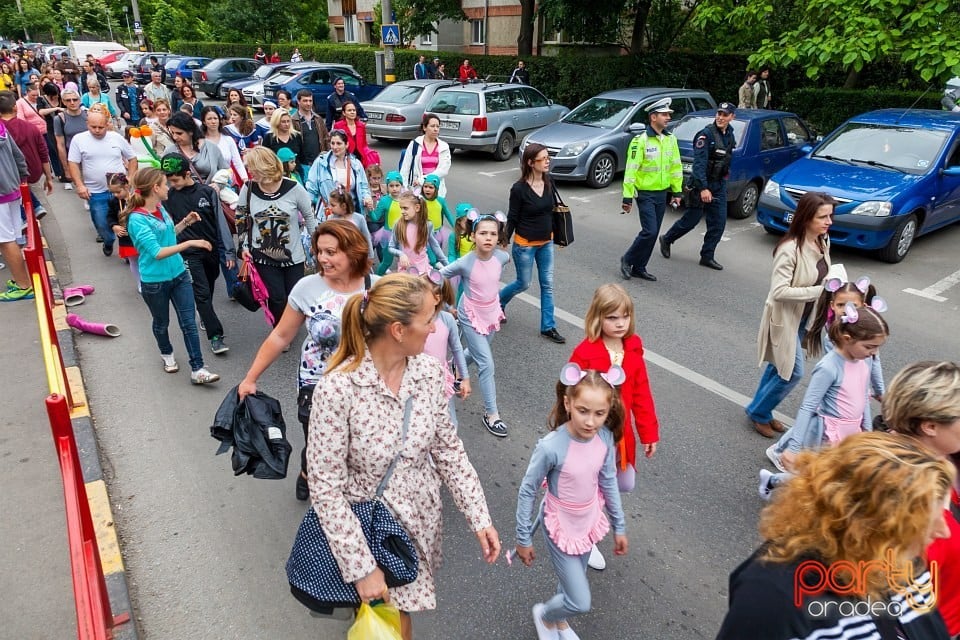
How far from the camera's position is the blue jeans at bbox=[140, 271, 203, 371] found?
5281 millimetres

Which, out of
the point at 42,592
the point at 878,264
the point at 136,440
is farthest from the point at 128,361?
the point at 878,264

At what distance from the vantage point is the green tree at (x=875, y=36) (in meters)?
10.7

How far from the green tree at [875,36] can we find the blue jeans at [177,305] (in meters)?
10.9

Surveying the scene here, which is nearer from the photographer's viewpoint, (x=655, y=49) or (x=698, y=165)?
(x=698, y=165)

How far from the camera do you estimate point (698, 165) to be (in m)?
8.09

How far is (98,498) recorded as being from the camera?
4098 mm

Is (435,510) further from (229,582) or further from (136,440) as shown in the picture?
(136,440)

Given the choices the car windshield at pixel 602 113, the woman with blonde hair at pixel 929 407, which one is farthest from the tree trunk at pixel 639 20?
the woman with blonde hair at pixel 929 407

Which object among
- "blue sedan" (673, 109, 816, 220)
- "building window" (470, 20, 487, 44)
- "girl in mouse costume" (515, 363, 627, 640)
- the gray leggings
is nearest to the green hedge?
"blue sedan" (673, 109, 816, 220)

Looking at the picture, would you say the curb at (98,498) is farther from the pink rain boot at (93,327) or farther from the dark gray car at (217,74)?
the dark gray car at (217,74)

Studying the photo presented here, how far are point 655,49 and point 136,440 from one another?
21.9 m

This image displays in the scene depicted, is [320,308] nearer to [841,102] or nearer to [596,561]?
[596,561]

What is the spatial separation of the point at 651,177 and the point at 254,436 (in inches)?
236

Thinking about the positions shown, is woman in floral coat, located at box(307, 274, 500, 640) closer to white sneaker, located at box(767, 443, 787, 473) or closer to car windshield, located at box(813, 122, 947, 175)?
white sneaker, located at box(767, 443, 787, 473)
